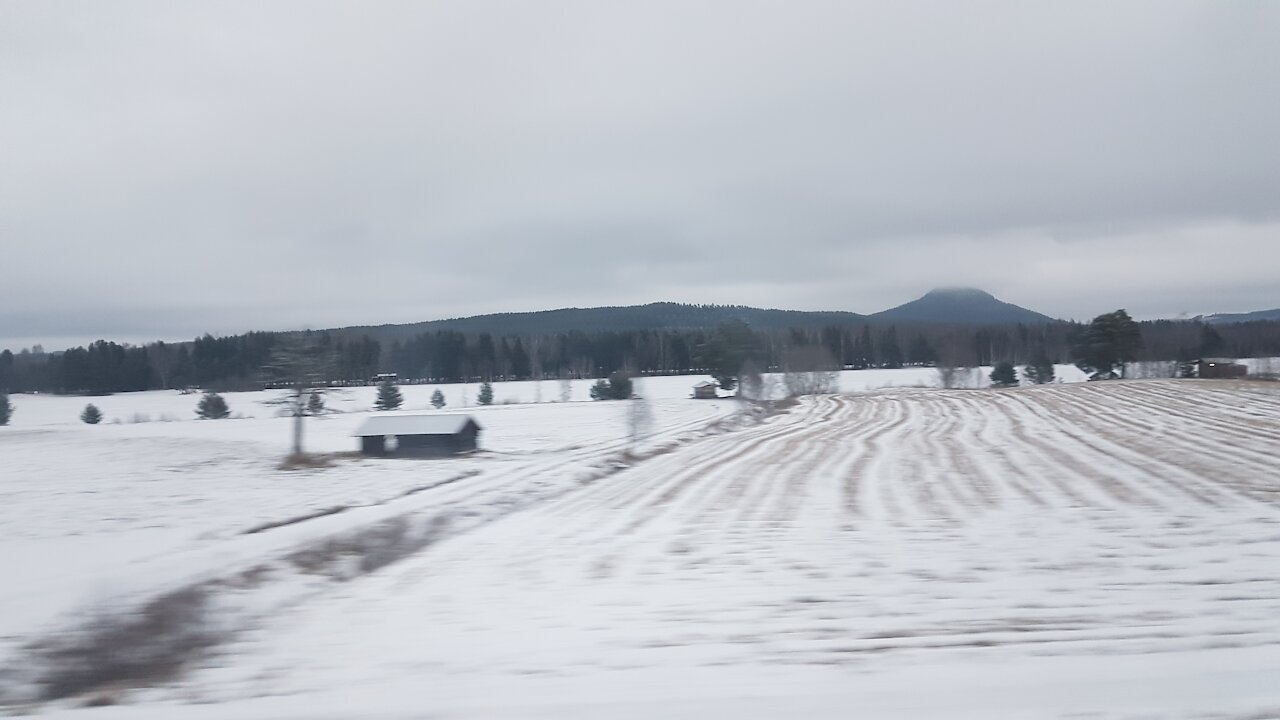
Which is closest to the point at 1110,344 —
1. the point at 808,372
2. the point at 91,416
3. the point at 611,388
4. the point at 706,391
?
the point at 808,372

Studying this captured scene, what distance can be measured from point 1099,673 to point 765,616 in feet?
10.3

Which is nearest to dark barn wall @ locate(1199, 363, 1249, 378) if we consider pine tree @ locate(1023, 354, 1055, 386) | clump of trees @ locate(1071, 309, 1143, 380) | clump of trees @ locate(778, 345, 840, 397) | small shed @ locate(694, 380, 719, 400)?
clump of trees @ locate(1071, 309, 1143, 380)

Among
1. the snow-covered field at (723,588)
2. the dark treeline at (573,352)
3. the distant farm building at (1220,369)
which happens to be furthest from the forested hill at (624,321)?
the snow-covered field at (723,588)

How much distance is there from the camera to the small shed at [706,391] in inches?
3159

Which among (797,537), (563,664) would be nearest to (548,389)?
(797,537)

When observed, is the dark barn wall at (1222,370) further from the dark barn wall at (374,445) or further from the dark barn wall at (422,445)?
the dark barn wall at (374,445)

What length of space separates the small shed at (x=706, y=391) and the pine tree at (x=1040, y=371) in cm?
3338

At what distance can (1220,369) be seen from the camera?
70.1 m

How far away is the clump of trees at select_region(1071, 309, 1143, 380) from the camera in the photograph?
78500 mm

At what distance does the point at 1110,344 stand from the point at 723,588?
82.3 m

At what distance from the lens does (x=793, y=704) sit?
19.8 ft

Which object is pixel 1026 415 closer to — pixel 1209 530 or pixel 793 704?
pixel 1209 530

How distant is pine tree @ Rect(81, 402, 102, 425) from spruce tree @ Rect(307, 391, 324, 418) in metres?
46.6

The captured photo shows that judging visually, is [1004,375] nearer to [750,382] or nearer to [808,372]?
[808,372]
